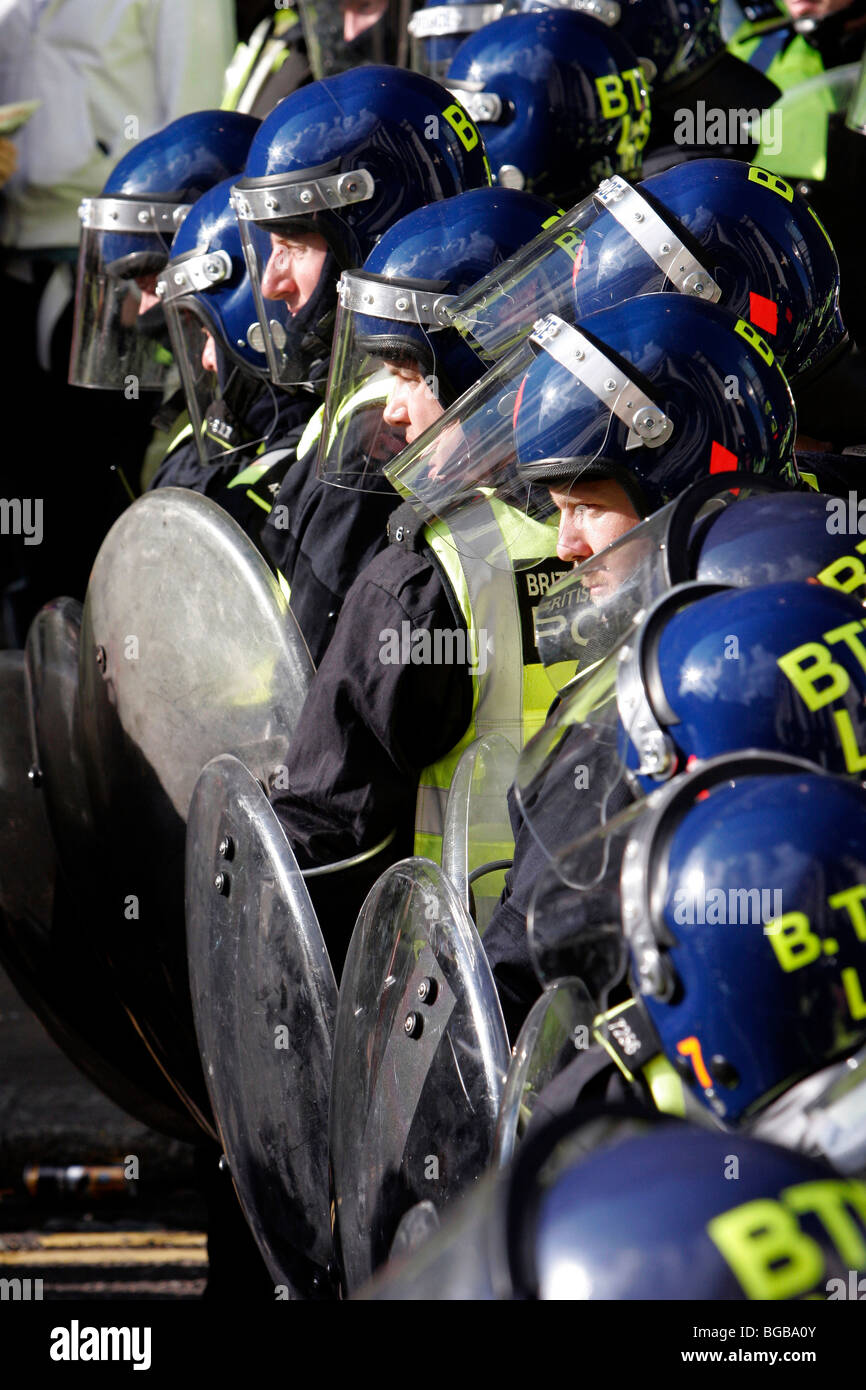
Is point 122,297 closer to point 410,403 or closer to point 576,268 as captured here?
point 410,403

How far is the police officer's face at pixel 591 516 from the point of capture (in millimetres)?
2326

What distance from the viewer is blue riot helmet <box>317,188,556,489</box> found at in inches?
112

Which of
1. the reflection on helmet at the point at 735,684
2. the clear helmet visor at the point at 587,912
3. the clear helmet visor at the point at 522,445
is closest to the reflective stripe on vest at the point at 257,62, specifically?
the clear helmet visor at the point at 522,445

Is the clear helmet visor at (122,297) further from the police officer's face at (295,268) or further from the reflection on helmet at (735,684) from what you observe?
the reflection on helmet at (735,684)

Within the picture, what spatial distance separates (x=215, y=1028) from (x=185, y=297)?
191 cm

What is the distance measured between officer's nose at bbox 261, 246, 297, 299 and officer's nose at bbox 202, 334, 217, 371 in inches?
17.2

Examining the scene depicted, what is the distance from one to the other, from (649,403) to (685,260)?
470 millimetres

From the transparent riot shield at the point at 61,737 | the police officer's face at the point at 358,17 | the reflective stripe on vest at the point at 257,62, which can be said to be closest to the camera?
the transparent riot shield at the point at 61,737

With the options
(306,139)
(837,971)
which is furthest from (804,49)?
(837,971)

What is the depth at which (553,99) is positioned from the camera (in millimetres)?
3668

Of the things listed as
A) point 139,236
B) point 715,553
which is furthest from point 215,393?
point 715,553

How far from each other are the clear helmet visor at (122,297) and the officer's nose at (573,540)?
2.24m
